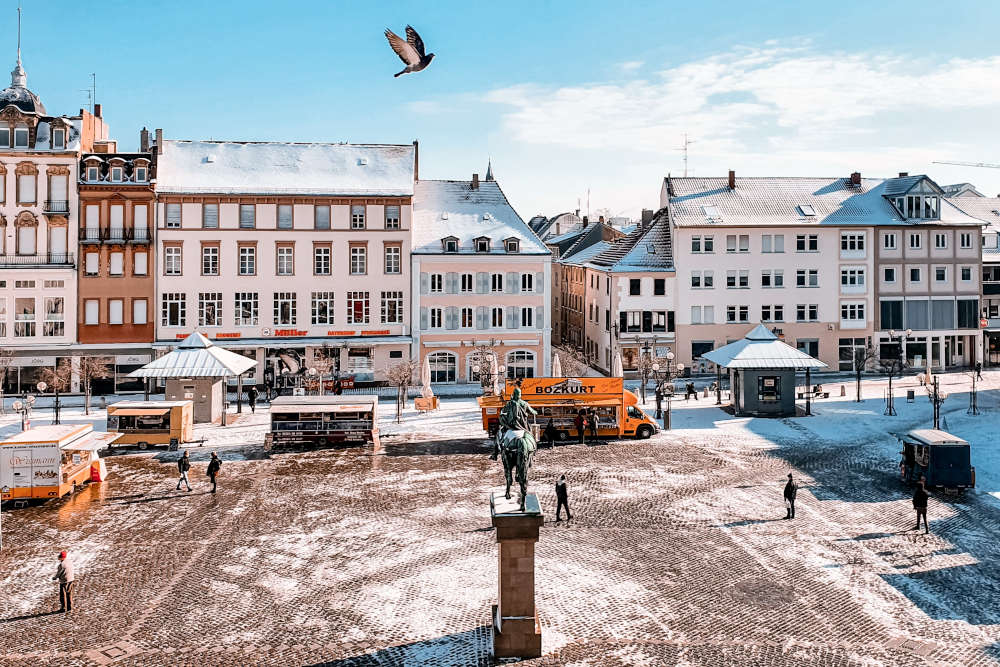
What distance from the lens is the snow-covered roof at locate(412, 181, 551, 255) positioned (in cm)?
6100

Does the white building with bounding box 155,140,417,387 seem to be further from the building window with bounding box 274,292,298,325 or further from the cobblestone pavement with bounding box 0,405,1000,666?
the cobblestone pavement with bounding box 0,405,1000,666

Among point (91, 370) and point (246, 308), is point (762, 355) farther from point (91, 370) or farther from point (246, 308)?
point (91, 370)

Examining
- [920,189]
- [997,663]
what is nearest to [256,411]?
[997,663]

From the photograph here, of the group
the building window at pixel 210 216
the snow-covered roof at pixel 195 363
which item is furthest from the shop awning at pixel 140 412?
the building window at pixel 210 216

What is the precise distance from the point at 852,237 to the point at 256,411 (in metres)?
44.0


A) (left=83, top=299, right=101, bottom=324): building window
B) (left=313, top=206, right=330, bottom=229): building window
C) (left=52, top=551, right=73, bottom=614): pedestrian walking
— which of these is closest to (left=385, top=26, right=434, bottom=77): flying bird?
(left=52, top=551, right=73, bottom=614): pedestrian walking

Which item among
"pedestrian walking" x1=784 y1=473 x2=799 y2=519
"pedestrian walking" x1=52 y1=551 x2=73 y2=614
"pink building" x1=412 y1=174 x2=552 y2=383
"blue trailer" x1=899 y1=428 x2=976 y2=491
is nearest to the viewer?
"pedestrian walking" x1=52 y1=551 x2=73 y2=614

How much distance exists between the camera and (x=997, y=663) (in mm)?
17609

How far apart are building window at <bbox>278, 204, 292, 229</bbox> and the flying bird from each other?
3696cm

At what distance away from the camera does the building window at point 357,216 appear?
59625 mm

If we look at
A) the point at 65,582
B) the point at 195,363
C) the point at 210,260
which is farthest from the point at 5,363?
the point at 65,582

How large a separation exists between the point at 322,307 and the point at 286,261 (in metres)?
3.75

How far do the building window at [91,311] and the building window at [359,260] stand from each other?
15872mm

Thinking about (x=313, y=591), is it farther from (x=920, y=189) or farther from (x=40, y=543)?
(x=920, y=189)
